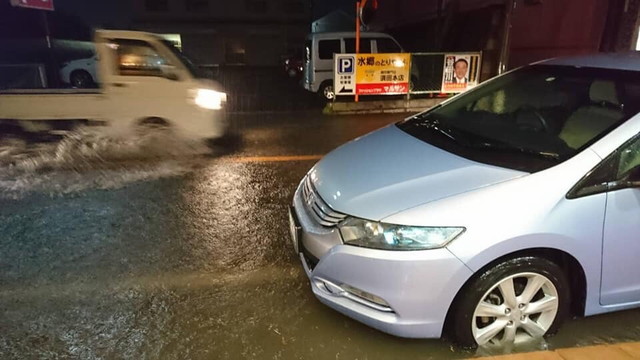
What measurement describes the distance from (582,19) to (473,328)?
9.64 meters

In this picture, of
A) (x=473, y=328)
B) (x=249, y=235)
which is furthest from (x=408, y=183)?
A: (x=249, y=235)

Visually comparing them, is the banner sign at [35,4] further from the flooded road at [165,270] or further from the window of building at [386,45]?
the window of building at [386,45]

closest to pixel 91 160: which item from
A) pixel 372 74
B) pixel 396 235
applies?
pixel 396 235

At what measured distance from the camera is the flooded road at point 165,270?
2.65m

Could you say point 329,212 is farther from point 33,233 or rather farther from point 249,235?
point 33,233


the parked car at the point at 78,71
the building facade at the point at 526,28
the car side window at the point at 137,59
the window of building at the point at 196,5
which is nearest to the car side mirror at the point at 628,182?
the car side window at the point at 137,59

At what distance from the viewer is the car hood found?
2.44 meters

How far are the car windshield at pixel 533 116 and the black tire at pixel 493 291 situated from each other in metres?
0.52

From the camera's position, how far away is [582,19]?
9.75 m

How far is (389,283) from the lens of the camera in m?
2.33

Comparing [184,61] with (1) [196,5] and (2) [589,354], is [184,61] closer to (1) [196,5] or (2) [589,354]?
(2) [589,354]

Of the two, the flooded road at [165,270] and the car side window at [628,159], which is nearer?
the car side window at [628,159]

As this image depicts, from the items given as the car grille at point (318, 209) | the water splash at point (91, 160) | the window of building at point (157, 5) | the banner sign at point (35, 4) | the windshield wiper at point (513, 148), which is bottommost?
the water splash at point (91, 160)

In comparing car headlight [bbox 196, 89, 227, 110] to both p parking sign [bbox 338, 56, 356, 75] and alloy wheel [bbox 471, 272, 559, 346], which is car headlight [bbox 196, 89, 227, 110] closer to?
p parking sign [bbox 338, 56, 356, 75]
